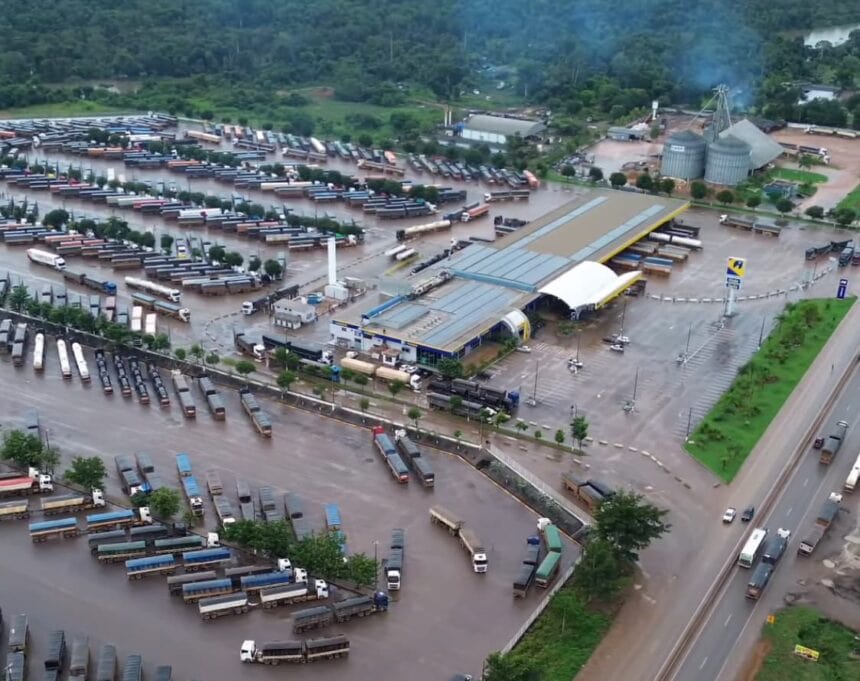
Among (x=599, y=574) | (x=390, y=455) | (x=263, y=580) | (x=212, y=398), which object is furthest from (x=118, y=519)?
(x=599, y=574)

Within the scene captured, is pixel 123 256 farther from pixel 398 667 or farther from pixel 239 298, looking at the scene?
pixel 398 667

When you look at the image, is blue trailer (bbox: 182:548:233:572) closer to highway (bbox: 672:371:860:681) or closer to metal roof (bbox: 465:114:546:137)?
highway (bbox: 672:371:860:681)

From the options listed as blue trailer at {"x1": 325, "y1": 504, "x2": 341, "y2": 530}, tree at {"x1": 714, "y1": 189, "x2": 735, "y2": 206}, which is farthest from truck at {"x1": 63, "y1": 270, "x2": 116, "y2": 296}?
Answer: tree at {"x1": 714, "y1": 189, "x2": 735, "y2": 206}

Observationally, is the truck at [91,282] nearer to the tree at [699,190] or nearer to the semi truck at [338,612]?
the semi truck at [338,612]

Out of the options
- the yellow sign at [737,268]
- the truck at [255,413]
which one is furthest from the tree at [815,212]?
the truck at [255,413]

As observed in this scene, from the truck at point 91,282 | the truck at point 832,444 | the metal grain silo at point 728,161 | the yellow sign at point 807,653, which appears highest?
the metal grain silo at point 728,161

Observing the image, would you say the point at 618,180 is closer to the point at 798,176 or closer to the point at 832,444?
the point at 798,176
